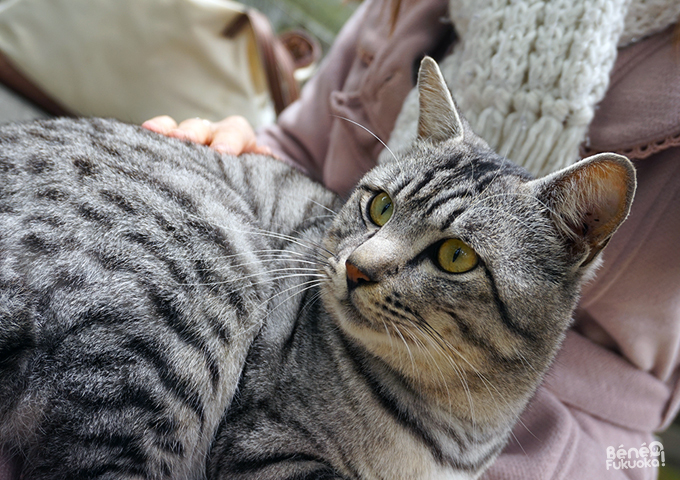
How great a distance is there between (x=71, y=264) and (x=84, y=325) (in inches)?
4.2

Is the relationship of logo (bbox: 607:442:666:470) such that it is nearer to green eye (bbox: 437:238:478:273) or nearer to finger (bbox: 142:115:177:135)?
green eye (bbox: 437:238:478:273)

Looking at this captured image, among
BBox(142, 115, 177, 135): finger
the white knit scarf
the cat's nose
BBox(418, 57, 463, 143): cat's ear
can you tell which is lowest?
BBox(142, 115, 177, 135): finger

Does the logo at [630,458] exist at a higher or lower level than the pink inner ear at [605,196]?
lower

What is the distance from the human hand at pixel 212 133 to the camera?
111 cm

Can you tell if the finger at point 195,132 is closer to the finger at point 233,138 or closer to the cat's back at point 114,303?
the finger at point 233,138

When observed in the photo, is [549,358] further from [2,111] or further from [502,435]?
[2,111]

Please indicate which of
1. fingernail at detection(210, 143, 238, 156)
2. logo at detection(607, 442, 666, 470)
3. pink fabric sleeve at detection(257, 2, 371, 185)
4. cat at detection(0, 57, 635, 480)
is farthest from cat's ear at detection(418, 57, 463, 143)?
logo at detection(607, 442, 666, 470)

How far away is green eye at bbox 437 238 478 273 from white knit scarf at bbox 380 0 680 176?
15.7 inches

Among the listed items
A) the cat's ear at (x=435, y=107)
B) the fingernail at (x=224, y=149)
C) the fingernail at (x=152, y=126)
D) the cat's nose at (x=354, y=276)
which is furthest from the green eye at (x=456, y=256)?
the fingernail at (x=152, y=126)

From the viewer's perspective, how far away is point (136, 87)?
1874 millimetres

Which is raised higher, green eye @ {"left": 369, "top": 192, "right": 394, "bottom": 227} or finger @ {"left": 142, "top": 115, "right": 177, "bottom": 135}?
green eye @ {"left": 369, "top": 192, "right": 394, "bottom": 227}

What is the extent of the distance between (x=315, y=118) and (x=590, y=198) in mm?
1100

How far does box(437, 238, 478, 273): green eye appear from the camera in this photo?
0.73 m

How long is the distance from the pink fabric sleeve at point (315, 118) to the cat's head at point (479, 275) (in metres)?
0.83
